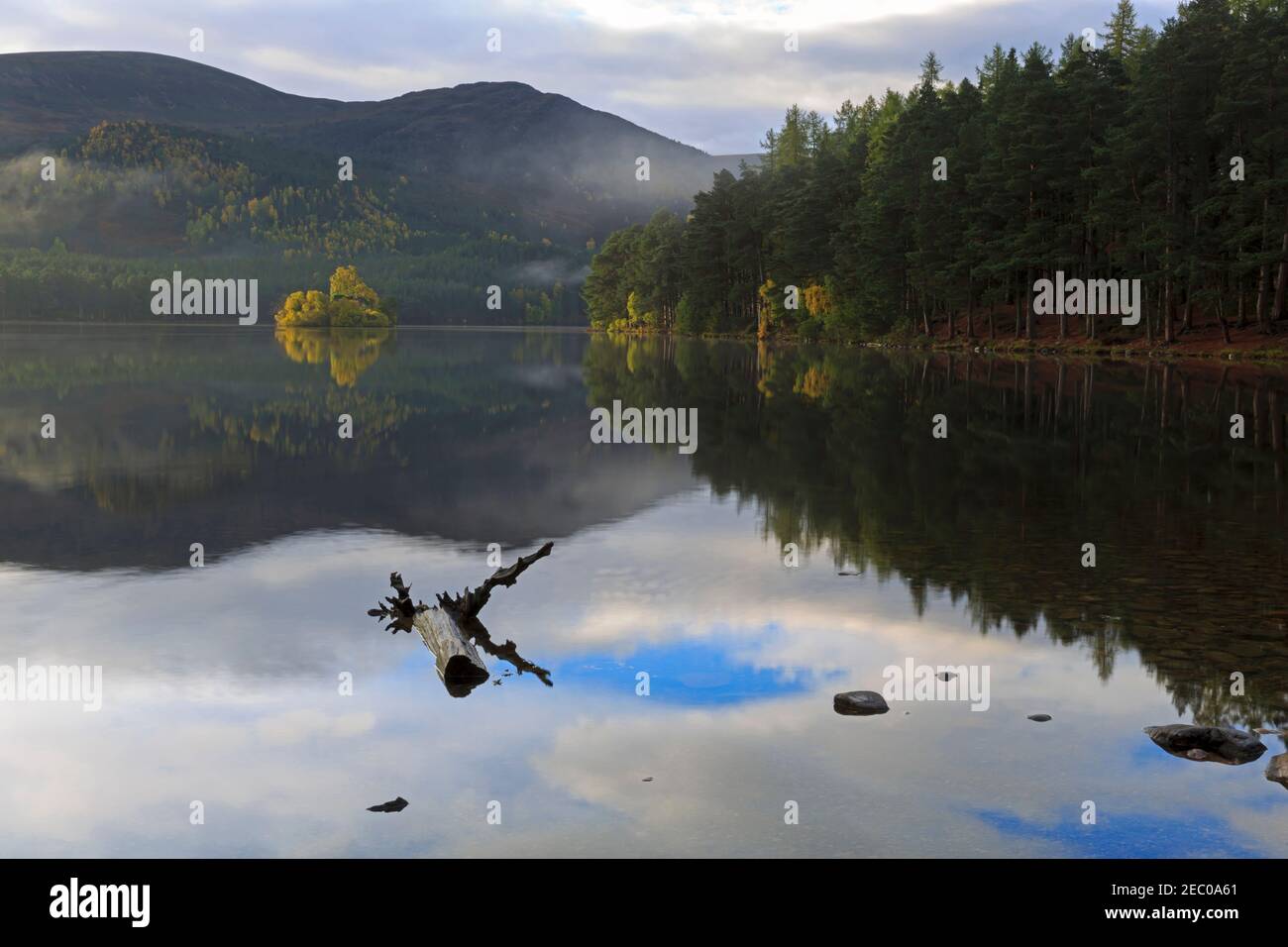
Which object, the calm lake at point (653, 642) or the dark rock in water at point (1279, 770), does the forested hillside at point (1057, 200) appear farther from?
the dark rock in water at point (1279, 770)

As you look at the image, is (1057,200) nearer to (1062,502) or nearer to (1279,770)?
(1062,502)

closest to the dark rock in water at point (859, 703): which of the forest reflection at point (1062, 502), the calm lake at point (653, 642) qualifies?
the calm lake at point (653, 642)

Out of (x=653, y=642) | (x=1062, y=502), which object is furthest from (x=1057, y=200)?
(x=653, y=642)

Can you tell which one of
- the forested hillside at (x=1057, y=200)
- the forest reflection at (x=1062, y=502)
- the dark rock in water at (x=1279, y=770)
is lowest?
the dark rock in water at (x=1279, y=770)

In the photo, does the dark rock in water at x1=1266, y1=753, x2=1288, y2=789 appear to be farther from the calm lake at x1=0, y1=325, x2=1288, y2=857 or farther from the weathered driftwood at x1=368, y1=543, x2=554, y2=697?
the weathered driftwood at x1=368, y1=543, x2=554, y2=697

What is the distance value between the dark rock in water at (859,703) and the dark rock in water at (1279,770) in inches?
122

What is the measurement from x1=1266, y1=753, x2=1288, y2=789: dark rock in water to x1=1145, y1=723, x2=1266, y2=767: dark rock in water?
0.30 m

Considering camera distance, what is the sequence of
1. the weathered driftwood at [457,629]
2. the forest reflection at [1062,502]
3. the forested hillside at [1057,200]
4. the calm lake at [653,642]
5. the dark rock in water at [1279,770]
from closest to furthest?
the calm lake at [653,642] → the dark rock in water at [1279,770] → the weathered driftwood at [457,629] → the forest reflection at [1062,502] → the forested hillside at [1057,200]

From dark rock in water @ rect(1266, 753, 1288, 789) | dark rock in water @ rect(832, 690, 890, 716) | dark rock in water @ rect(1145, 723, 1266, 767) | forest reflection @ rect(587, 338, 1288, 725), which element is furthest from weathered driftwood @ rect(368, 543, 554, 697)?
dark rock in water @ rect(1266, 753, 1288, 789)

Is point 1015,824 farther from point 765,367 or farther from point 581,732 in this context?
point 765,367

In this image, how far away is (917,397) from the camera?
45125mm

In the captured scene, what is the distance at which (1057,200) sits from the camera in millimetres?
82750

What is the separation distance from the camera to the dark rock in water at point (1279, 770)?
9.27 meters

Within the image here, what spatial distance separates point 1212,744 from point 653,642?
18.7ft
